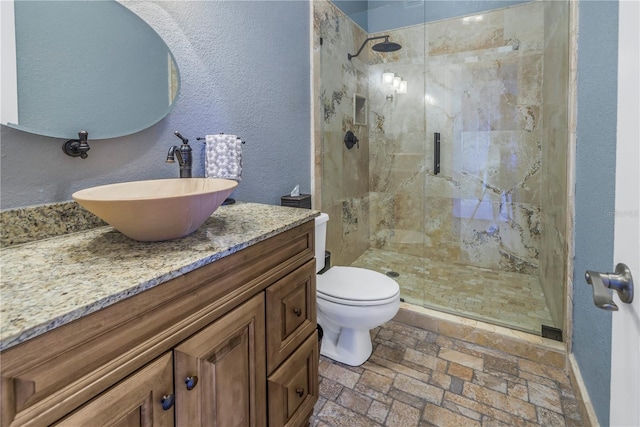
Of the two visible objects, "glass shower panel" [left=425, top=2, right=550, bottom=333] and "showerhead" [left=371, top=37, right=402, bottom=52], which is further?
"showerhead" [left=371, top=37, right=402, bottom=52]

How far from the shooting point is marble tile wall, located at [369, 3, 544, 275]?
270 centimetres

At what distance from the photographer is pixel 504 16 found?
2689 millimetres

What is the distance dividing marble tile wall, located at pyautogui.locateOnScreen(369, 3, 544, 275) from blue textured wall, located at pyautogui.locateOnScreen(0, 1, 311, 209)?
1.25 meters

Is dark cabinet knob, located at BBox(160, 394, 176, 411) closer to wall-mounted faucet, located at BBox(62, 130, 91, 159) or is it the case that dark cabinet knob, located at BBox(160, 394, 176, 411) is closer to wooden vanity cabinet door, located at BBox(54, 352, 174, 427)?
wooden vanity cabinet door, located at BBox(54, 352, 174, 427)

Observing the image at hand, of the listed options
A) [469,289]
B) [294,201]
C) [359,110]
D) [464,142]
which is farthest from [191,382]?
[464,142]

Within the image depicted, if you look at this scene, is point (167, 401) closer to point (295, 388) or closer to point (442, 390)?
point (295, 388)

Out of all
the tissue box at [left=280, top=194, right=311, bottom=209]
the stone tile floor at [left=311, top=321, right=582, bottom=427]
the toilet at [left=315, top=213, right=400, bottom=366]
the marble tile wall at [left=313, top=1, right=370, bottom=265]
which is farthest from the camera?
the marble tile wall at [left=313, top=1, right=370, bottom=265]

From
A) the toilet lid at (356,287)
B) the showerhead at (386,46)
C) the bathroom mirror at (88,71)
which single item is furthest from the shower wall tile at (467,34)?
the bathroom mirror at (88,71)

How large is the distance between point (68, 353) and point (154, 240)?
0.39 m

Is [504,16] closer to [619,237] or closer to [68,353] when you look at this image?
[619,237]

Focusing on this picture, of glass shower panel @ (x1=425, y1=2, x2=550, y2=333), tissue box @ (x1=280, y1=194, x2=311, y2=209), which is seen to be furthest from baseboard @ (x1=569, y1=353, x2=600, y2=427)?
tissue box @ (x1=280, y1=194, x2=311, y2=209)

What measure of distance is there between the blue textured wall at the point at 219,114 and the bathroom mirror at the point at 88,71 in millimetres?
52

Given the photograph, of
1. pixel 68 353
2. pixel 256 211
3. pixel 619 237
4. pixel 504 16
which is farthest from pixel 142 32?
pixel 504 16

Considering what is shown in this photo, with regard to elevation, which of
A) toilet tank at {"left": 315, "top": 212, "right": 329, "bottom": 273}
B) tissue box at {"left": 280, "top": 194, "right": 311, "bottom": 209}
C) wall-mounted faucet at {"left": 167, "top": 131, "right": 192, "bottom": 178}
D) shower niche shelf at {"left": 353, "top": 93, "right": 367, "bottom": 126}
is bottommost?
toilet tank at {"left": 315, "top": 212, "right": 329, "bottom": 273}
